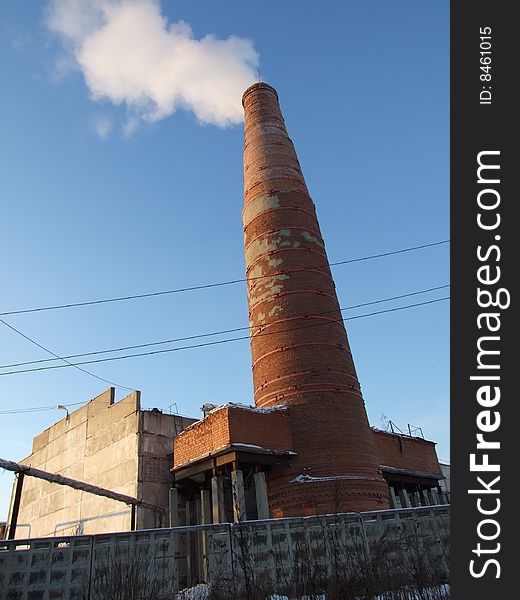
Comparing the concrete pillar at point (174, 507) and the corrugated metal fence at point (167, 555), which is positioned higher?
the concrete pillar at point (174, 507)

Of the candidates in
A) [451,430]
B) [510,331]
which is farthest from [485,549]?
[510,331]

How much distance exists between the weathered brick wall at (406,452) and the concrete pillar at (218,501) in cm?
654

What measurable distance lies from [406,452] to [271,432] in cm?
775

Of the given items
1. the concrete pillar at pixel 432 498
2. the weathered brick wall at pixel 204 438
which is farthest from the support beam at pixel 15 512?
the concrete pillar at pixel 432 498

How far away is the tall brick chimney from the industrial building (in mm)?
41

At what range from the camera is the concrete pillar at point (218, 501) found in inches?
545

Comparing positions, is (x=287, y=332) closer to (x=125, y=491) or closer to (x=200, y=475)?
(x=200, y=475)

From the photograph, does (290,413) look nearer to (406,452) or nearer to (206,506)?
(206,506)

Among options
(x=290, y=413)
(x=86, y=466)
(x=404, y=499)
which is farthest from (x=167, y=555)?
(x=86, y=466)

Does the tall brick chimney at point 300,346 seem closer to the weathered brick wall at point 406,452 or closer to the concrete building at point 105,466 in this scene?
the weathered brick wall at point 406,452

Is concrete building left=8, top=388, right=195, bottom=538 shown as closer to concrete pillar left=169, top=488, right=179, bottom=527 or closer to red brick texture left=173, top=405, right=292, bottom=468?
concrete pillar left=169, top=488, right=179, bottom=527

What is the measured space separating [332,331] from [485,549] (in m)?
13.2

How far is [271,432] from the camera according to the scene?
14.9 meters

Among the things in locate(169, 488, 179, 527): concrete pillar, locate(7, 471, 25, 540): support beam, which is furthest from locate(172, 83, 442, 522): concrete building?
locate(7, 471, 25, 540): support beam
